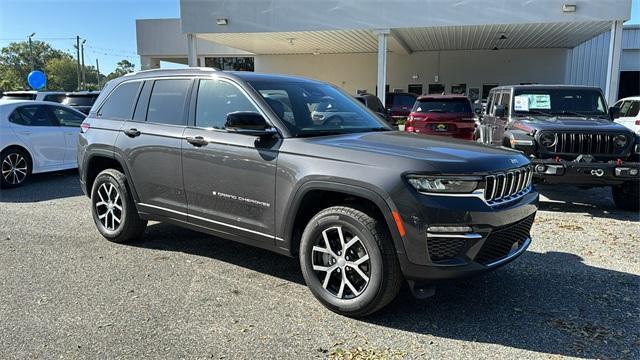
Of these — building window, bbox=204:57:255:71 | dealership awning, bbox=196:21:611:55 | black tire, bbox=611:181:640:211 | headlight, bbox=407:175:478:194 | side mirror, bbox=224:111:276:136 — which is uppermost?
dealership awning, bbox=196:21:611:55

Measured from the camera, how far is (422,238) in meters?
3.26

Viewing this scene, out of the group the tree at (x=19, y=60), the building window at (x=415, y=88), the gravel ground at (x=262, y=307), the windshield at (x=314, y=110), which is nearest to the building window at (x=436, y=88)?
the building window at (x=415, y=88)

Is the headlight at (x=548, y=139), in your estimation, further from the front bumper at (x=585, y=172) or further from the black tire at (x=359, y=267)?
the black tire at (x=359, y=267)

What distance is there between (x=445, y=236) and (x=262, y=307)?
4.96ft

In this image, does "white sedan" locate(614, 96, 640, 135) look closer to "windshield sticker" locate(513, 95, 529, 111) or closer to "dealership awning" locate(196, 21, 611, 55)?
"windshield sticker" locate(513, 95, 529, 111)

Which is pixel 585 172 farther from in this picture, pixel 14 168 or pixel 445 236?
pixel 14 168

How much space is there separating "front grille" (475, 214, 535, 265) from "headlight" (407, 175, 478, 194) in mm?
413

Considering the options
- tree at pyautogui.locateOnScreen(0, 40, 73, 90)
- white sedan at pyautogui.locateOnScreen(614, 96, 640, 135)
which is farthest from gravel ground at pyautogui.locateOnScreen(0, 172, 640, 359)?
tree at pyautogui.locateOnScreen(0, 40, 73, 90)

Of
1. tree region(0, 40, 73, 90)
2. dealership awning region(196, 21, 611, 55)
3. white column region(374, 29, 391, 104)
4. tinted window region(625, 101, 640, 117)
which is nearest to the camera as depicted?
tinted window region(625, 101, 640, 117)

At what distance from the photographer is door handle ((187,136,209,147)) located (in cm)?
441

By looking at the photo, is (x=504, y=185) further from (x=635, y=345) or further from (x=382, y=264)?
(x=635, y=345)

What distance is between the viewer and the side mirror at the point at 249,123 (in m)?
3.91

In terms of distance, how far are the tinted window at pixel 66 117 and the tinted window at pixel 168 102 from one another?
5629mm

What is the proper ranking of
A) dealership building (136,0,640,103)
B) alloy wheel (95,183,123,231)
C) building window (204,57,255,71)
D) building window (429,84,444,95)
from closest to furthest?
alloy wheel (95,183,123,231), dealership building (136,0,640,103), building window (429,84,444,95), building window (204,57,255,71)
